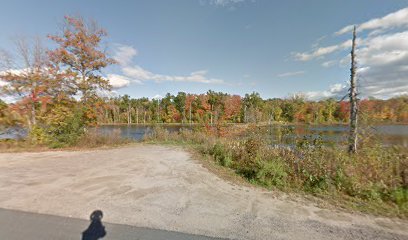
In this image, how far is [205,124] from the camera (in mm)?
16625

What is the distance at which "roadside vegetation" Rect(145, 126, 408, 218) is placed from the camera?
4531 mm

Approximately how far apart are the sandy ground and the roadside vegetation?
70cm

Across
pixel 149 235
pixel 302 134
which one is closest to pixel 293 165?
pixel 302 134

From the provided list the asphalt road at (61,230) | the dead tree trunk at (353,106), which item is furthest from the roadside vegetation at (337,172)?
the asphalt road at (61,230)

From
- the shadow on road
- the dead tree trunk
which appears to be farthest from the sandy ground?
the dead tree trunk

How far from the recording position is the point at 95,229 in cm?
341

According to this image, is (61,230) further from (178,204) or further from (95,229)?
(178,204)

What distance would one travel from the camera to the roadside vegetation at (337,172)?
14.9 ft

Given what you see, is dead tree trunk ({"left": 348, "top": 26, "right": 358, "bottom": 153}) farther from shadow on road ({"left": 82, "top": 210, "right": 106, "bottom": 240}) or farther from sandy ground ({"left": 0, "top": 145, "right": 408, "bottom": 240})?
shadow on road ({"left": 82, "top": 210, "right": 106, "bottom": 240})

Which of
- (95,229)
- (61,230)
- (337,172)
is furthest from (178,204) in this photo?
(337,172)

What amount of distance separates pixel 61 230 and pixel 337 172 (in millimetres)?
6157

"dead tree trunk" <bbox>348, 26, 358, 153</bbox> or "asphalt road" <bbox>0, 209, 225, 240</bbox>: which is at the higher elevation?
"dead tree trunk" <bbox>348, 26, 358, 153</bbox>

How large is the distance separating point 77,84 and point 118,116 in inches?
2138

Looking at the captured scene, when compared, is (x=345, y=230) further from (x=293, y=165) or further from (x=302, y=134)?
(x=302, y=134)
